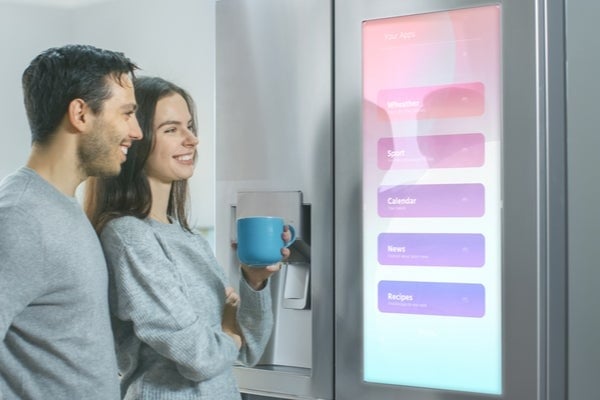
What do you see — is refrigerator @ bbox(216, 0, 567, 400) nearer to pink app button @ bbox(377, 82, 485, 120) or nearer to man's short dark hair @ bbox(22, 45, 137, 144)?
pink app button @ bbox(377, 82, 485, 120)

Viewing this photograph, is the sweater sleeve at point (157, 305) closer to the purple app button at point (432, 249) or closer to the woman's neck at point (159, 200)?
the woman's neck at point (159, 200)

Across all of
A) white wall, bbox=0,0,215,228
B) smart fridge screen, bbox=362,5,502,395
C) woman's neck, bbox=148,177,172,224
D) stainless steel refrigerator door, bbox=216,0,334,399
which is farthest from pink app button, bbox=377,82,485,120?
white wall, bbox=0,0,215,228

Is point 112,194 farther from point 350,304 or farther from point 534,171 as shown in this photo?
point 534,171

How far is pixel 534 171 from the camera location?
943mm

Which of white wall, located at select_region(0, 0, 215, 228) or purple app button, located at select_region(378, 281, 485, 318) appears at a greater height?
white wall, located at select_region(0, 0, 215, 228)

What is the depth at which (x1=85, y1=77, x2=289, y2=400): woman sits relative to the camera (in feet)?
3.00

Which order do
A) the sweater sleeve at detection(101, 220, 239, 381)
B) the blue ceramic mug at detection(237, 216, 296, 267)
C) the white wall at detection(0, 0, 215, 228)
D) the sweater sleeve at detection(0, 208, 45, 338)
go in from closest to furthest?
the sweater sleeve at detection(0, 208, 45, 338) < the sweater sleeve at detection(101, 220, 239, 381) < the blue ceramic mug at detection(237, 216, 296, 267) < the white wall at detection(0, 0, 215, 228)

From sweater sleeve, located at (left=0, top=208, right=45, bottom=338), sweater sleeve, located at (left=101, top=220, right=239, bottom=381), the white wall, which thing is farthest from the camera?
the white wall

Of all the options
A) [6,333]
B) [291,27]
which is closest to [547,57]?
[291,27]

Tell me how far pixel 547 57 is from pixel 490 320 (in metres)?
0.38

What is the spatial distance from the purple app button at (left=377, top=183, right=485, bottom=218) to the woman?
0.65 ft

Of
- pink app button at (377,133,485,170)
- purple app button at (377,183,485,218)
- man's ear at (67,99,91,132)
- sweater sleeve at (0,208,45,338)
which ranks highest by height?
man's ear at (67,99,91,132)

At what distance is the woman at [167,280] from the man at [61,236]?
1.7 inches

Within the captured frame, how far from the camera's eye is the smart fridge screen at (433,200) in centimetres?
96
